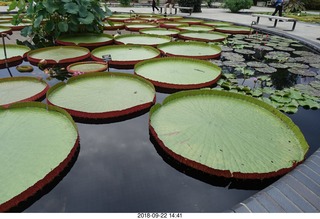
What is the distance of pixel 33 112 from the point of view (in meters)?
2.29

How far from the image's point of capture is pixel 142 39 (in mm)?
5547

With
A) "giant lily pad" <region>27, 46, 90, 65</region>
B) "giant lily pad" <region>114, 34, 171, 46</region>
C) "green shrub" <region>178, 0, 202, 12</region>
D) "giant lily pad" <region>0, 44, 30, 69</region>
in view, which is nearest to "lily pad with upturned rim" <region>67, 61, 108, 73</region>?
"giant lily pad" <region>27, 46, 90, 65</region>

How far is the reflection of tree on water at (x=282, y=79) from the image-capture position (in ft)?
11.0

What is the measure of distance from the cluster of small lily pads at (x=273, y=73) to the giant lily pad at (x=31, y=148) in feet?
6.85

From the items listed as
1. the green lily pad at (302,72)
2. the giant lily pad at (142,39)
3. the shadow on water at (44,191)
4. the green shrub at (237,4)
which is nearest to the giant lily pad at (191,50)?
the giant lily pad at (142,39)

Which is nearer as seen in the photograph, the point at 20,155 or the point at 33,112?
the point at 20,155

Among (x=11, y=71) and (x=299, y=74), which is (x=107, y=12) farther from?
(x=299, y=74)

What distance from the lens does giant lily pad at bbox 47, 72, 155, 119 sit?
2414 mm

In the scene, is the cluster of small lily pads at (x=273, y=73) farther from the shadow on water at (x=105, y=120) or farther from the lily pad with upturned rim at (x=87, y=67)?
the lily pad with upturned rim at (x=87, y=67)

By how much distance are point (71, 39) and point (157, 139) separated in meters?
4.25

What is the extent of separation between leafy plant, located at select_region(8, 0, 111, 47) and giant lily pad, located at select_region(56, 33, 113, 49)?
137 millimetres

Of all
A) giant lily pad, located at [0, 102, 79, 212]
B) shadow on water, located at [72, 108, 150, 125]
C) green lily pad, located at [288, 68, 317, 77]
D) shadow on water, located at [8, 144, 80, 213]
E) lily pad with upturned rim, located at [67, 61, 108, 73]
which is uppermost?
green lily pad, located at [288, 68, 317, 77]

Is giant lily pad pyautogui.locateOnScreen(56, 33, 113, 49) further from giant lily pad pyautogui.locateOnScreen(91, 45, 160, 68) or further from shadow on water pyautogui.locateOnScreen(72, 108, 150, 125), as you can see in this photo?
shadow on water pyautogui.locateOnScreen(72, 108, 150, 125)

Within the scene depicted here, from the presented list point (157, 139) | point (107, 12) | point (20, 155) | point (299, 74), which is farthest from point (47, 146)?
point (107, 12)
